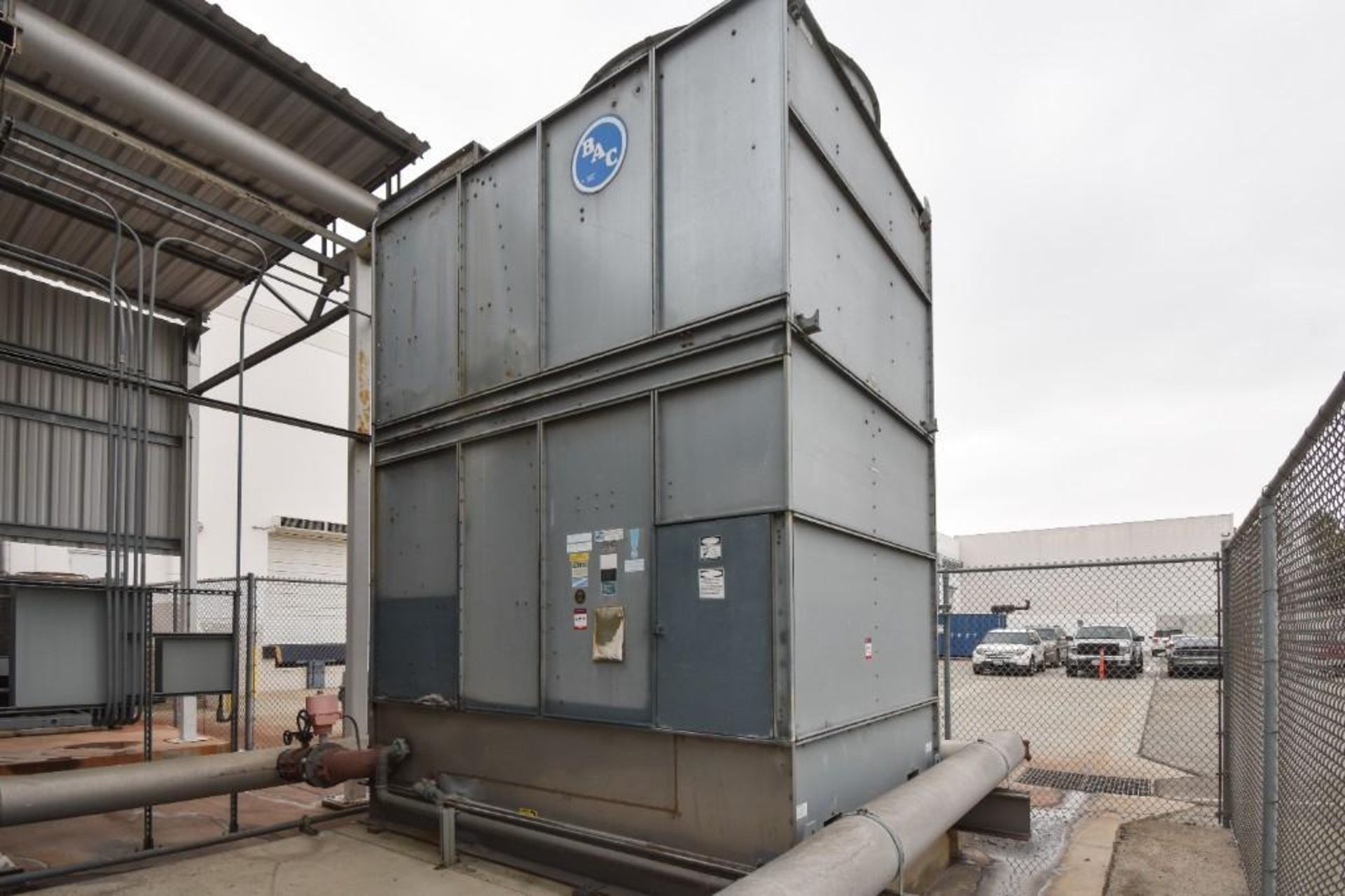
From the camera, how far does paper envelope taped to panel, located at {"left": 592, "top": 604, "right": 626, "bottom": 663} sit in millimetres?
5156

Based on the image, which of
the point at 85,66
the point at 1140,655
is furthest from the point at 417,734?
the point at 1140,655

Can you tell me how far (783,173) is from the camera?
467 cm

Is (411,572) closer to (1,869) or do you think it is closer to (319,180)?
(1,869)

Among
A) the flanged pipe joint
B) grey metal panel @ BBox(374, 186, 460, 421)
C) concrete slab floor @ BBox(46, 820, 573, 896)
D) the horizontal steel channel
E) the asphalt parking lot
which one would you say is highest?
grey metal panel @ BBox(374, 186, 460, 421)

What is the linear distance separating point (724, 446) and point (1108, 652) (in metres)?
17.6

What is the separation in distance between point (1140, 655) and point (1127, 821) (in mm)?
12394

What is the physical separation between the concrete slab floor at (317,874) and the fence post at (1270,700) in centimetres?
382

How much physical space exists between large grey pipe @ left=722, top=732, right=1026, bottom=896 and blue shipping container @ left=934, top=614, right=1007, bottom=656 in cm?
2088

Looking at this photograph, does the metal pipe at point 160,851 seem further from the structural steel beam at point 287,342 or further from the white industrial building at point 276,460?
the white industrial building at point 276,460

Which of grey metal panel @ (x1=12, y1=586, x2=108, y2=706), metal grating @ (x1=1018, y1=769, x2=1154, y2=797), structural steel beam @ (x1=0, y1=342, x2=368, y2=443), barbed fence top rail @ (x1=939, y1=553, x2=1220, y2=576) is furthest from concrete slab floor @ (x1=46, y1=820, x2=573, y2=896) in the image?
metal grating @ (x1=1018, y1=769, x2=1154, y2=797)

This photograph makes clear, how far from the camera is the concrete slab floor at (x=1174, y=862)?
5.36m

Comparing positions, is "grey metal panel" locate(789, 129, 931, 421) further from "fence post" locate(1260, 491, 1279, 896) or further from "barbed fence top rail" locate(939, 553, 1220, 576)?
"fence post" locate(1260, 491, 1279, 896)

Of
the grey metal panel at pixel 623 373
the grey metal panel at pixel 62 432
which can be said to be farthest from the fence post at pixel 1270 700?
the grey metal panel at pixel 62 432

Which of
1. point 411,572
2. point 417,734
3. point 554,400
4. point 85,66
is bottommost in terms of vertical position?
point 417,734
